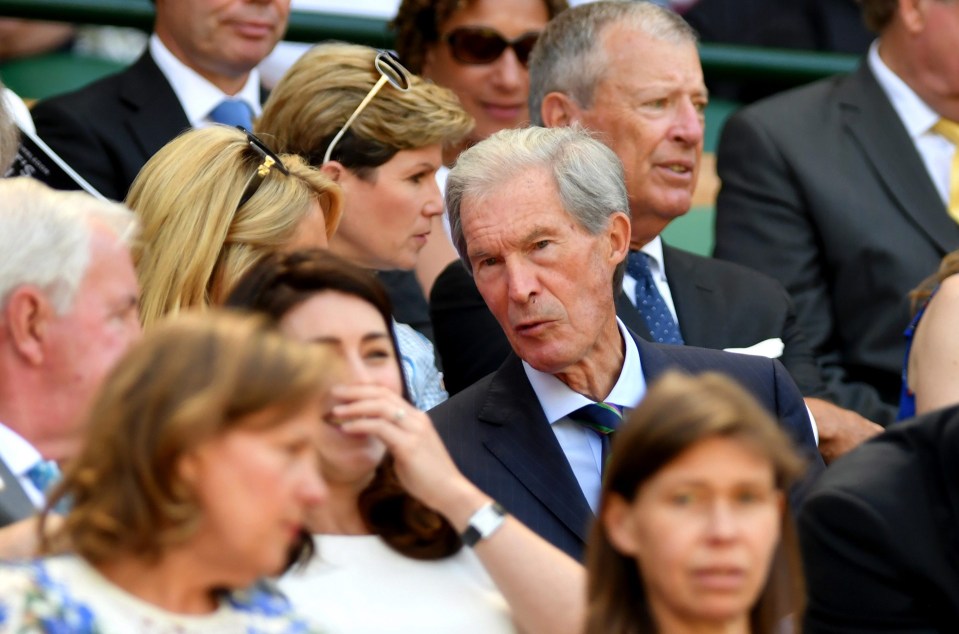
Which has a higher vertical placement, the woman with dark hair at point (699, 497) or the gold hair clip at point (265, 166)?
the woman with dark hair at point (699, 497)

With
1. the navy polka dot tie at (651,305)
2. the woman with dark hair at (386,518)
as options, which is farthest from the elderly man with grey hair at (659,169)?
the woman with dark hair at (386,518)

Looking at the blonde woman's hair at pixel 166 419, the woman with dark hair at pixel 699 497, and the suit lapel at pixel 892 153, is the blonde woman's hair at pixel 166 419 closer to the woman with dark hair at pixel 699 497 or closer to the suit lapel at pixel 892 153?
the woman with dark hair at pixel 699 497

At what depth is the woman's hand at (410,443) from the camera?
2.62 m

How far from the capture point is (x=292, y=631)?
2305mm

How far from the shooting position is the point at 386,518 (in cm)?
284

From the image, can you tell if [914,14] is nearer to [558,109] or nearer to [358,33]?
[558,109]

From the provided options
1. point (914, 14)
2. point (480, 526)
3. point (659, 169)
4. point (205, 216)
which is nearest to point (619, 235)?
point (205, 216)

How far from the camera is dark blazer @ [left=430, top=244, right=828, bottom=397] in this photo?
13.7ft

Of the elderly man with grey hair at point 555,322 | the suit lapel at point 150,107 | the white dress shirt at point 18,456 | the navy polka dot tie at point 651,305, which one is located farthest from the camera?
the suit lapel at point 150,107

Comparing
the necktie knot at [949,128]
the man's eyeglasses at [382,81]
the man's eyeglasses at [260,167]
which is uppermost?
the man's eyeglasses at [260,167]

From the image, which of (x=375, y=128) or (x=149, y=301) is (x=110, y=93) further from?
(x=149, y=301)

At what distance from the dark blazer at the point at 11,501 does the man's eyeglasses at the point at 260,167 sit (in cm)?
101

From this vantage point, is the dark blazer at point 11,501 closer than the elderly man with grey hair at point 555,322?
Yes

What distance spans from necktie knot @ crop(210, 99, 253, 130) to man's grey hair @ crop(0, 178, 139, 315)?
6.77ft
